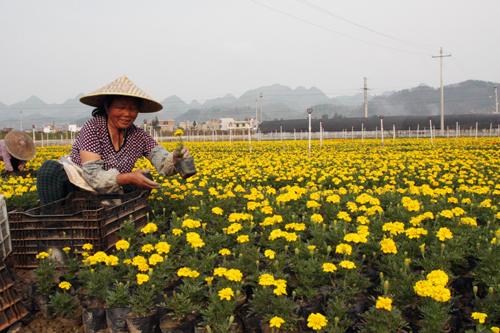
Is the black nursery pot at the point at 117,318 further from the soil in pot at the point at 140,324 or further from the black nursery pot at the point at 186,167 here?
the black nursery pot at the point at 186,167

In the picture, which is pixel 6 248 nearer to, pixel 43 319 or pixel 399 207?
pixel 43 319

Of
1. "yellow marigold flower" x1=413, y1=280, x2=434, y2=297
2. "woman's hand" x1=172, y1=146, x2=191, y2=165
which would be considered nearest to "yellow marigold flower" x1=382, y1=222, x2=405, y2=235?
"yellow marigold flower" x1=413, y1=280, x2=434, y2=297

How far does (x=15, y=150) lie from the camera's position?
7.90 metres

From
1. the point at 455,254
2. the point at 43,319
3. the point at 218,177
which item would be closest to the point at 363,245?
the point at 455,254

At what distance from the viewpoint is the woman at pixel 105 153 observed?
3.31m

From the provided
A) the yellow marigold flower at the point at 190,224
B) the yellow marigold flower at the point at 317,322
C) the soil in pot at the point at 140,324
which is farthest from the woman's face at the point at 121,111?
the yellow marigold flower at the point at 317,322

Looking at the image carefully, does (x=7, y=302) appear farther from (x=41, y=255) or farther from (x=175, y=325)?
(x=175, y=325)

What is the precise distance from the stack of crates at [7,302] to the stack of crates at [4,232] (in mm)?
404

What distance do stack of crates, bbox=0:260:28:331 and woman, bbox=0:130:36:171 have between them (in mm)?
6666

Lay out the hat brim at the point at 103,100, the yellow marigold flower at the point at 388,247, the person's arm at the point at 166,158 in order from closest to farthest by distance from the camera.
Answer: the yellow marigold flower at the point at 388,247 → the hat brim at the point at 103,100 → the person's arm at the point at 166,158

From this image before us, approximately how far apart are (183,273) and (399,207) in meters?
2.57

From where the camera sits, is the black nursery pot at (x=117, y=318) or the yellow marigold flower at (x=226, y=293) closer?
the yellow marigold flower at (x=226, y=293)

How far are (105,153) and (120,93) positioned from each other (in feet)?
2.19

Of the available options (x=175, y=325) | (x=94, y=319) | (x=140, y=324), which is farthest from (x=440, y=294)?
(x=94, y=319)
